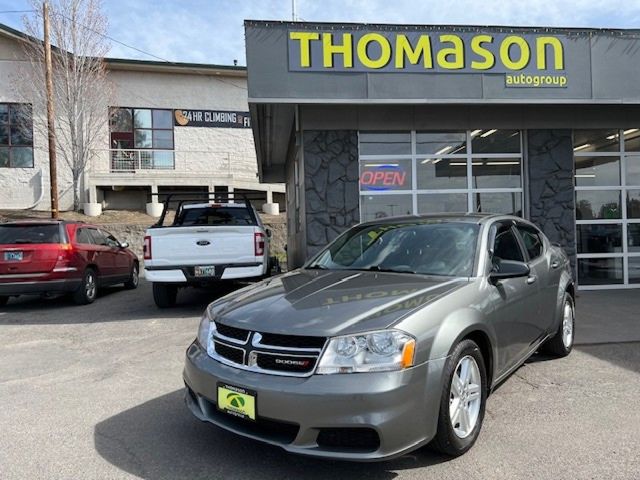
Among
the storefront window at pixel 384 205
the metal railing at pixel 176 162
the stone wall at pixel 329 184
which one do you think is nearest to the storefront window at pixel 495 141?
the storefront window at pixel 384 205

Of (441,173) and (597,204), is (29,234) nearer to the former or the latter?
(441,173)

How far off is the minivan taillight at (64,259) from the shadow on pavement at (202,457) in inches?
250

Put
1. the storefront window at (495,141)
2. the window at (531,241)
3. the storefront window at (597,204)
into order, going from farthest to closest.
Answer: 1. the storefront window at (597,204)
2. the storefront window at (495,141)
3. the window at (531,241)

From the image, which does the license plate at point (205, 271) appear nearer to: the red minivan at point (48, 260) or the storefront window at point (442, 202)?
the red minivan at point (48, 260)

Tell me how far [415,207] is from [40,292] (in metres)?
7.01

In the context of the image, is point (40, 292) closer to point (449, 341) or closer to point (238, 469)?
point (238, 469)

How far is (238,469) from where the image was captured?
3.15 metres

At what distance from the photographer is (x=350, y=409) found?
8.96 feet

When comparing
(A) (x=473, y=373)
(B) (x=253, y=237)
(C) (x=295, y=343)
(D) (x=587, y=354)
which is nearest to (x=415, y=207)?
(B) (x=253, y=237)

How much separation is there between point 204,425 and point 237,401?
100 cm

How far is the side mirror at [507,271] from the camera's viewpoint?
3830mm

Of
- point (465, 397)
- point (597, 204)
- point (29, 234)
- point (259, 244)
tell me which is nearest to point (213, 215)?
point (259, 244)

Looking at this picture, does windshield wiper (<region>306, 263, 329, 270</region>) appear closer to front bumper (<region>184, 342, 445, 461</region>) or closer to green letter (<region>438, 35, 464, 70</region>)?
front bumper (<region>184, 342, 445, 461</region>)

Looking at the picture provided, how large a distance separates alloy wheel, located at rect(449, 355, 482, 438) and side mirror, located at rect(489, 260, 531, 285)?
2.38 ft
